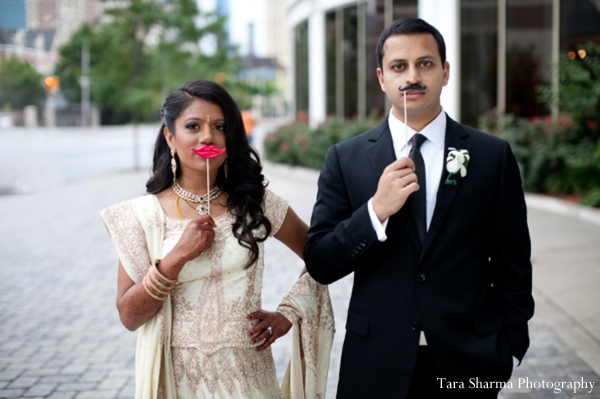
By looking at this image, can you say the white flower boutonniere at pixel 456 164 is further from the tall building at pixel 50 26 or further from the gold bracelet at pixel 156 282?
the tall building at pixel 50 26

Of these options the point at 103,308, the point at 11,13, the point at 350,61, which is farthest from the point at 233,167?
the point at 11,13

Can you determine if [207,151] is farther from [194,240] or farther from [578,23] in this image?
[578,23]

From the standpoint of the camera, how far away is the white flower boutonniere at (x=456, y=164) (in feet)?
7.76

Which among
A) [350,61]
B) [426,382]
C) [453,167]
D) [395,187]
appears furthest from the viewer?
[350,61]

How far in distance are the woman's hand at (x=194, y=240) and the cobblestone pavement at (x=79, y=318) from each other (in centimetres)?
256

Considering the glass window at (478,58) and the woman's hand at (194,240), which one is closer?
the woman's hand at (194,240)

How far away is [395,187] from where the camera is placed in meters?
2.25

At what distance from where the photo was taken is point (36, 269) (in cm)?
880

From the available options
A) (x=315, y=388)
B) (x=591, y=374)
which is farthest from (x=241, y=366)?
(x=591, y=374)

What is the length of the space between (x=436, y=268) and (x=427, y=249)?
8 cm

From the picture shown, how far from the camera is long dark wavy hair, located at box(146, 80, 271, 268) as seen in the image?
2736 millimetres

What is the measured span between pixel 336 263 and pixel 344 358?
16.8 inches

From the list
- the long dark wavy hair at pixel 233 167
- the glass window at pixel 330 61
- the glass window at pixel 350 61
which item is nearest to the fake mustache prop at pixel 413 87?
the long dark wavy hair at pixel 233 167

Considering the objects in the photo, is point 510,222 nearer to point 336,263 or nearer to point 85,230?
point 336,263
